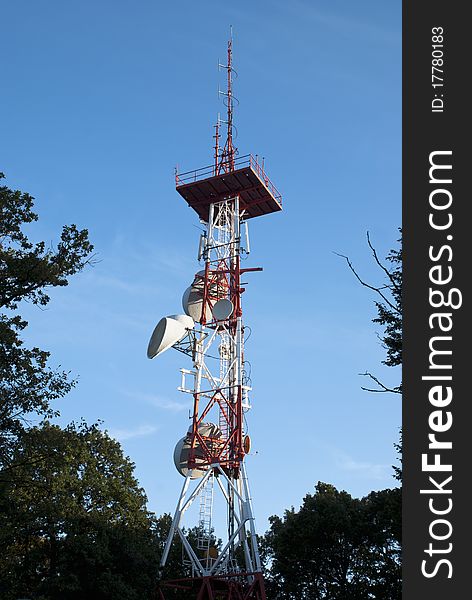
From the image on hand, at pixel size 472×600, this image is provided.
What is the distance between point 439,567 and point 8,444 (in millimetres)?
13692

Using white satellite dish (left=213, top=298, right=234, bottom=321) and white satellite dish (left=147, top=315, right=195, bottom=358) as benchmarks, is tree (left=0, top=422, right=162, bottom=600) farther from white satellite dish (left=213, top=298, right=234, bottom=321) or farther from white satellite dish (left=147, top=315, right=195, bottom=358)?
white satellite dish (left=213, top=298, right=234, bottom=321)

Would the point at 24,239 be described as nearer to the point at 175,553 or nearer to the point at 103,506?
the point at 103,506

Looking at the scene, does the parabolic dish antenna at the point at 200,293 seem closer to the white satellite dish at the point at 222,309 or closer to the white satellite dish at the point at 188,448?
the white satellite dish at the point at 222,309

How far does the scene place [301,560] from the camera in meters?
35.2

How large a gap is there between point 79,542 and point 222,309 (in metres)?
11.6

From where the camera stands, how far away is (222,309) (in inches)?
1228

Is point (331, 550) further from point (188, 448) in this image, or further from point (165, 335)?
point (165, 335)

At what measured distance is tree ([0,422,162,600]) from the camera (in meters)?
28.6

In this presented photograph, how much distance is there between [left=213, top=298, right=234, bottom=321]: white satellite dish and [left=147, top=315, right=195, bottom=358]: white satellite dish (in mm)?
1581

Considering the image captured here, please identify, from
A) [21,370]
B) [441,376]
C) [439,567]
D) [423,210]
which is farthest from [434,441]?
[21,370]

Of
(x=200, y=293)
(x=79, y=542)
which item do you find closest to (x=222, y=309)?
(x=200, y=293)

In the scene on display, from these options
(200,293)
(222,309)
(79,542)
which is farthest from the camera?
(200,293)

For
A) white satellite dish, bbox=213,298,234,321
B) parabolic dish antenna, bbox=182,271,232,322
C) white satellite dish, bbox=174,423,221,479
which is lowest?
white satellite dish, bbox=174,423,221,479

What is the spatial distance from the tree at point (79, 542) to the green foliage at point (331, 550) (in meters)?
6.80
